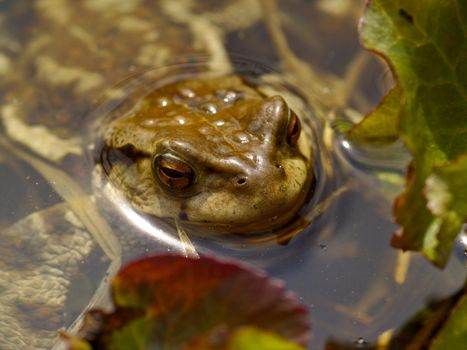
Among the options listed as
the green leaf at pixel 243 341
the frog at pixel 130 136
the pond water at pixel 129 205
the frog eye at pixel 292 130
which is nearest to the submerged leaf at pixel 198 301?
the green leaf at pixel 243 341

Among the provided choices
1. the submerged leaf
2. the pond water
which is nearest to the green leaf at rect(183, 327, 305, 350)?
the submerged leaf

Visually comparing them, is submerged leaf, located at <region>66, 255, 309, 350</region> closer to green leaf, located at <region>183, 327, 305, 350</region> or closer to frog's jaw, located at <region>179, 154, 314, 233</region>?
green leaf, located at <region>183, 327, 305, 350</region>

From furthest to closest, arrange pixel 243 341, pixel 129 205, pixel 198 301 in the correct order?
1. pixel 129 205
2. pixel 198 301
3. pixel 243 341

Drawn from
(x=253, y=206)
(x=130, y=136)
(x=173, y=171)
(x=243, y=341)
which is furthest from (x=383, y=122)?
(x=243, y=341)

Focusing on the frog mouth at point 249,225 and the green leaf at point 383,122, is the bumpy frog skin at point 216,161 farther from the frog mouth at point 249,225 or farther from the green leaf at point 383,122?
the green leaf at point 383,122

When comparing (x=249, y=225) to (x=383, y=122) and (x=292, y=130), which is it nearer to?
(x=292, y=130)

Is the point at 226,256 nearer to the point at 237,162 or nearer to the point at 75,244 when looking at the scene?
the point at 237,162
